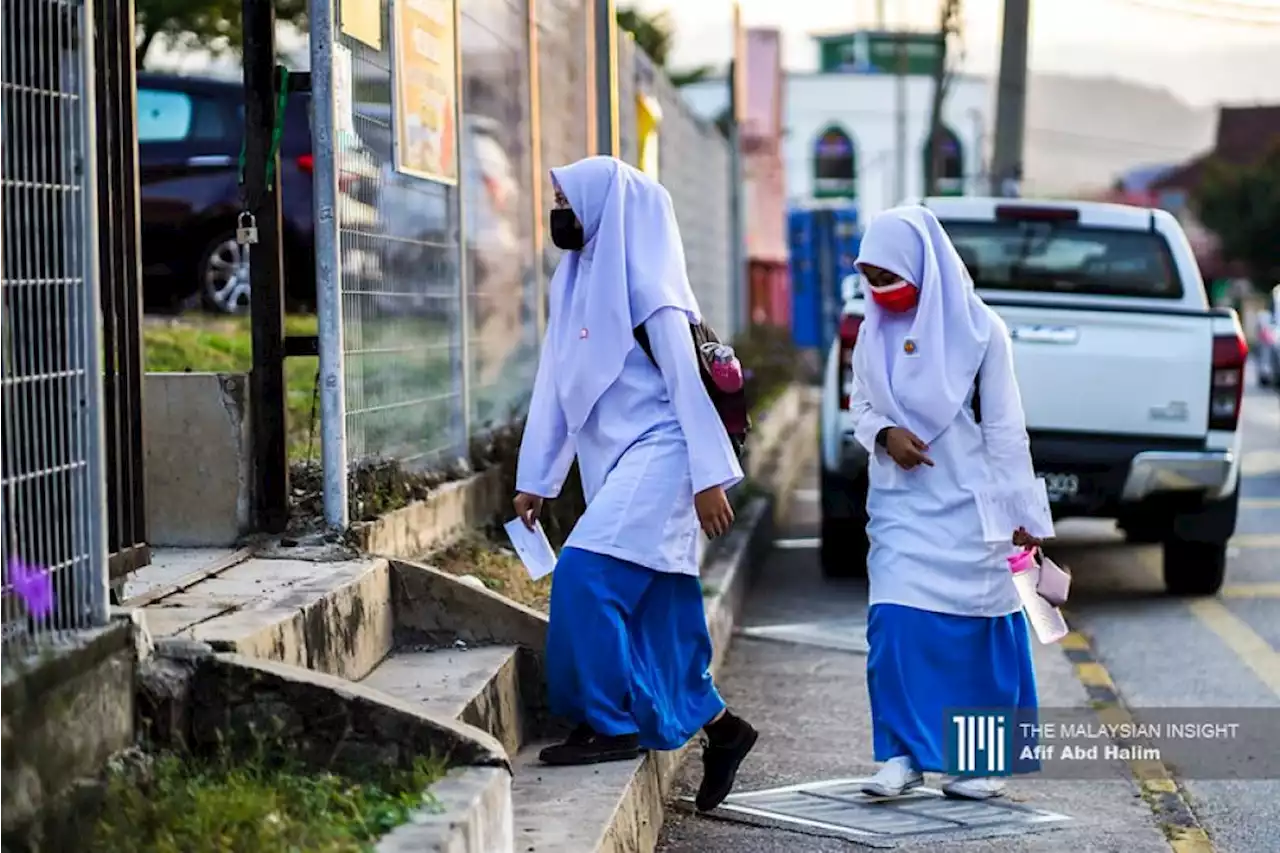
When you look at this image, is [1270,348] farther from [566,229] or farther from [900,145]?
[900,145]

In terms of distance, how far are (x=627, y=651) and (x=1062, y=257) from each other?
6.17 meters

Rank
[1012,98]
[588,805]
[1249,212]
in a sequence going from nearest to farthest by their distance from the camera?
[588,805]
[1012,98]
[1249,212]

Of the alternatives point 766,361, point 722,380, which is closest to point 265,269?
point 722,380

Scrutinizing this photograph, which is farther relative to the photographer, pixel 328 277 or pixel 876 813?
pixel 328 277

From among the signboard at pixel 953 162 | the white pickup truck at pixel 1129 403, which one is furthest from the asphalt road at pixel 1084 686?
the signboard at pixel 953 162

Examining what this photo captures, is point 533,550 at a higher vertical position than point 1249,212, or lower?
lower

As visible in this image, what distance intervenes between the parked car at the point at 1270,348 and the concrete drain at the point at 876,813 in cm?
2807

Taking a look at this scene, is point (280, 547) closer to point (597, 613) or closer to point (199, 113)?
point (597, 613)

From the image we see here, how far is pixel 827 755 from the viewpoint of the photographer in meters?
7.11

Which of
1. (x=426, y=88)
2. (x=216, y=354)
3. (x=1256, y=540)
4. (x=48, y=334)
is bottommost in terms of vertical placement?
(x=1256, y=540)

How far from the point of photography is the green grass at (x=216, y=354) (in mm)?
9035

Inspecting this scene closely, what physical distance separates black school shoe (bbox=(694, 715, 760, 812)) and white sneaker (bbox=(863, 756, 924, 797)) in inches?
18.0

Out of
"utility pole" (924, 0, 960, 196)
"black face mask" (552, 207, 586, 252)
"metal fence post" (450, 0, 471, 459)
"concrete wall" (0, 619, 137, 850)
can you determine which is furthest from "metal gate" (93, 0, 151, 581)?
"utility pole" (924, 0, 960, 196)

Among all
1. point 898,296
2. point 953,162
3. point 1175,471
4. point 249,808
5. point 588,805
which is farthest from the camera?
point 953,162
